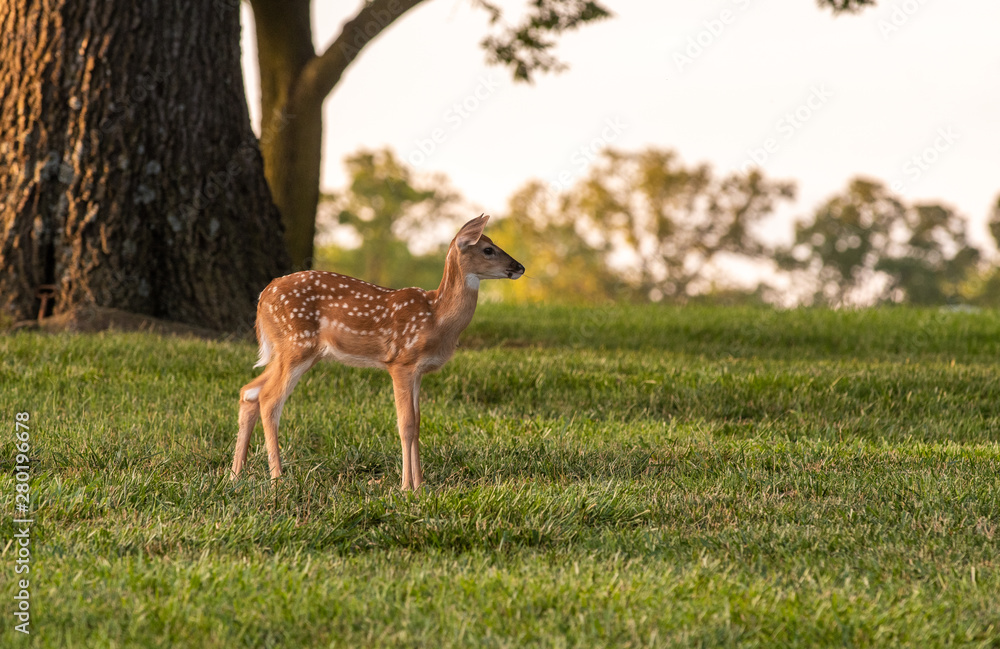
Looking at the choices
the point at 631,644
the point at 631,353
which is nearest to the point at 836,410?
the point at 631,353

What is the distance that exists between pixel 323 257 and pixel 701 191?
802 inches

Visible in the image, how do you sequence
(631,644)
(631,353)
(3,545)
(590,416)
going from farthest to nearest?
(631,353) < (590,416) < (3,545) < (631,644)

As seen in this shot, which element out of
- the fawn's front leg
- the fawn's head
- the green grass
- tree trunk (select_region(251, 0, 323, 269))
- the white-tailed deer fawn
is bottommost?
the green grass

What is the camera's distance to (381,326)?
5246 millimetres

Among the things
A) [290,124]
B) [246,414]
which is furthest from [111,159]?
[246,414]

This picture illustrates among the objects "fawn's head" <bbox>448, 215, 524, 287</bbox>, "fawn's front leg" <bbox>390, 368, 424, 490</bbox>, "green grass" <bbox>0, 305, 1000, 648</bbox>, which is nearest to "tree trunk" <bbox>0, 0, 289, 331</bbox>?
"green grass" <bbox>0, 305, 1000, 648</bbox>

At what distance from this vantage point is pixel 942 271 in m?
38.2

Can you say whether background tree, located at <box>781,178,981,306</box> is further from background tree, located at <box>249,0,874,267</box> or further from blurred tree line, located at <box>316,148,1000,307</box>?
background tree, located at <box>249,0,874,267</box>

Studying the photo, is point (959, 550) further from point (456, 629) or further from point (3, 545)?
point (3, 545)

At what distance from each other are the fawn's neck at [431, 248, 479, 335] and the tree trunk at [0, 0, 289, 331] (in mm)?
5377

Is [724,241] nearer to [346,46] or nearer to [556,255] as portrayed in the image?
[556,255]

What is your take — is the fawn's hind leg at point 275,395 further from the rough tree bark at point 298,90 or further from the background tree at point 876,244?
the background tree at point 876,244

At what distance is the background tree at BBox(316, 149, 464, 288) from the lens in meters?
51.0

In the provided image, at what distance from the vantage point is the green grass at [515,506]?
3676 mm
